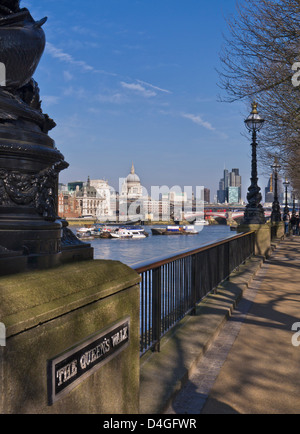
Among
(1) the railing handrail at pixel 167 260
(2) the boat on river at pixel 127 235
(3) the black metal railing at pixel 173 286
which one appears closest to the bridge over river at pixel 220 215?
(2) the boat on river at pixel 127 235

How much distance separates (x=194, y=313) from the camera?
6.76m

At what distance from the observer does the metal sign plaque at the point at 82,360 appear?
215 cm

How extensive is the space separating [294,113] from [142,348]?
999 centimetres

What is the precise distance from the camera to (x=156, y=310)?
16.0ft

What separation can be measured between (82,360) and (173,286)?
3.37 metres

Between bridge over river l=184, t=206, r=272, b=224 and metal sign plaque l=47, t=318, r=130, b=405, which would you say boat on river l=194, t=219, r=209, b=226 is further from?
metal sign plaque l=47, t=318, r=130, b=405

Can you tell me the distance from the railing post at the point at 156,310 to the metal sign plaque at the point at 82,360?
75.1 inches

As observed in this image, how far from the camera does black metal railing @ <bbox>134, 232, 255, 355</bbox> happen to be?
465 centimetres

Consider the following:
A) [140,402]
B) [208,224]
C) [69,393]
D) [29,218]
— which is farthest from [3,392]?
[208,224]

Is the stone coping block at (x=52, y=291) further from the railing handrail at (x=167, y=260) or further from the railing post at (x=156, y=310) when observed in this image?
the railing post at (x=156, y=310)

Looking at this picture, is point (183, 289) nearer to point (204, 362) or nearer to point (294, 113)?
point (204, 362)

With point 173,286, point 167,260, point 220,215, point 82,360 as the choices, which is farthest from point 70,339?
point 220,215

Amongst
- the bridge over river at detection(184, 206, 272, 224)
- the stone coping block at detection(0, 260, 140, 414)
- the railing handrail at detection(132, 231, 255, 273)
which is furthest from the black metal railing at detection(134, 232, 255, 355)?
the bridge over river at detection(184, 206, 272, 224)

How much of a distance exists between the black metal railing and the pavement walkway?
0.62 metres
